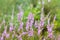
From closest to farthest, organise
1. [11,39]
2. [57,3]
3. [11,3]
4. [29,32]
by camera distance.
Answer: [29,32], [11,39], [57,3], [11,3]

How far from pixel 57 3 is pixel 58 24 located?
0.55 meters

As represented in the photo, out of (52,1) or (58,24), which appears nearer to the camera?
(58,24)

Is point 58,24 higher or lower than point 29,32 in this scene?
lower

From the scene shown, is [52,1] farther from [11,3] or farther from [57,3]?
[11,3]

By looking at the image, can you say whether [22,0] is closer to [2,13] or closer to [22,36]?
[2,13]

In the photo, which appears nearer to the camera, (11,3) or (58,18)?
(58,18)

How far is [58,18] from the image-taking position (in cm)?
468

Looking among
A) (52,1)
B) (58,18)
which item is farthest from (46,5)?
(58,18)

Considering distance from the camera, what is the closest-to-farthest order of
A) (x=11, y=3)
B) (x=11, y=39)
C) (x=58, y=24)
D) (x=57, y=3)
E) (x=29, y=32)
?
1. (x=29, y=32)
2. (x=11, y=39)
3. (x=58, y=24)
4. (x=57, y=3)
5. (x=11, y=3)

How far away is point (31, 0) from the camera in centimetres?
547

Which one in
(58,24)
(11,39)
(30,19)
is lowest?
(58,24)

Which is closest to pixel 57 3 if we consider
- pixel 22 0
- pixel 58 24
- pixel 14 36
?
pixel 58 24

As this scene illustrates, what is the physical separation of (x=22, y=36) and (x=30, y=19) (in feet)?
0.68

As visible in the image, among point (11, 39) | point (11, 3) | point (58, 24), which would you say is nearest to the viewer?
point (11, 39)
